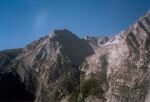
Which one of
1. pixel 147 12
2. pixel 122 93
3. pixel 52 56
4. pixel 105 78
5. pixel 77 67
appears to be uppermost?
pixel 147 12

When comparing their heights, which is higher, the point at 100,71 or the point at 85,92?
the point at 100,71

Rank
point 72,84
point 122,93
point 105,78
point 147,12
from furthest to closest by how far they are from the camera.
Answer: point 147,12 < point 72,84 < point 105,78 < point 122,93

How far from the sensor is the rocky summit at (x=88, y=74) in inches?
4869

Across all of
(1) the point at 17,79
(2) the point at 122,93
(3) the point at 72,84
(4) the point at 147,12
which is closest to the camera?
(2) the point at 122,93

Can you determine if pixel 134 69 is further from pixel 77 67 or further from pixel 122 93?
pixel 77 67

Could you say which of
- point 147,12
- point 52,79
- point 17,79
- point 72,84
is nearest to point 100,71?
point 72,84

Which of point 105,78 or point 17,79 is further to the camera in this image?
point 17,79

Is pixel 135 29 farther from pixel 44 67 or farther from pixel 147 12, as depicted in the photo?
pixel 44 67

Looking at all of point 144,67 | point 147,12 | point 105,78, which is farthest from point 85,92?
point 147,12

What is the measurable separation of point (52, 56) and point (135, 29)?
6701cm

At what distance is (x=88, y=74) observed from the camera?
156 m

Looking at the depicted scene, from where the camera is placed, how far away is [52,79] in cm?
17688

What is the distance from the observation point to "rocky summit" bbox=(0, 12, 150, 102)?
123663 mm

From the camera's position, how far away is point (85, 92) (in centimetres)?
14250
